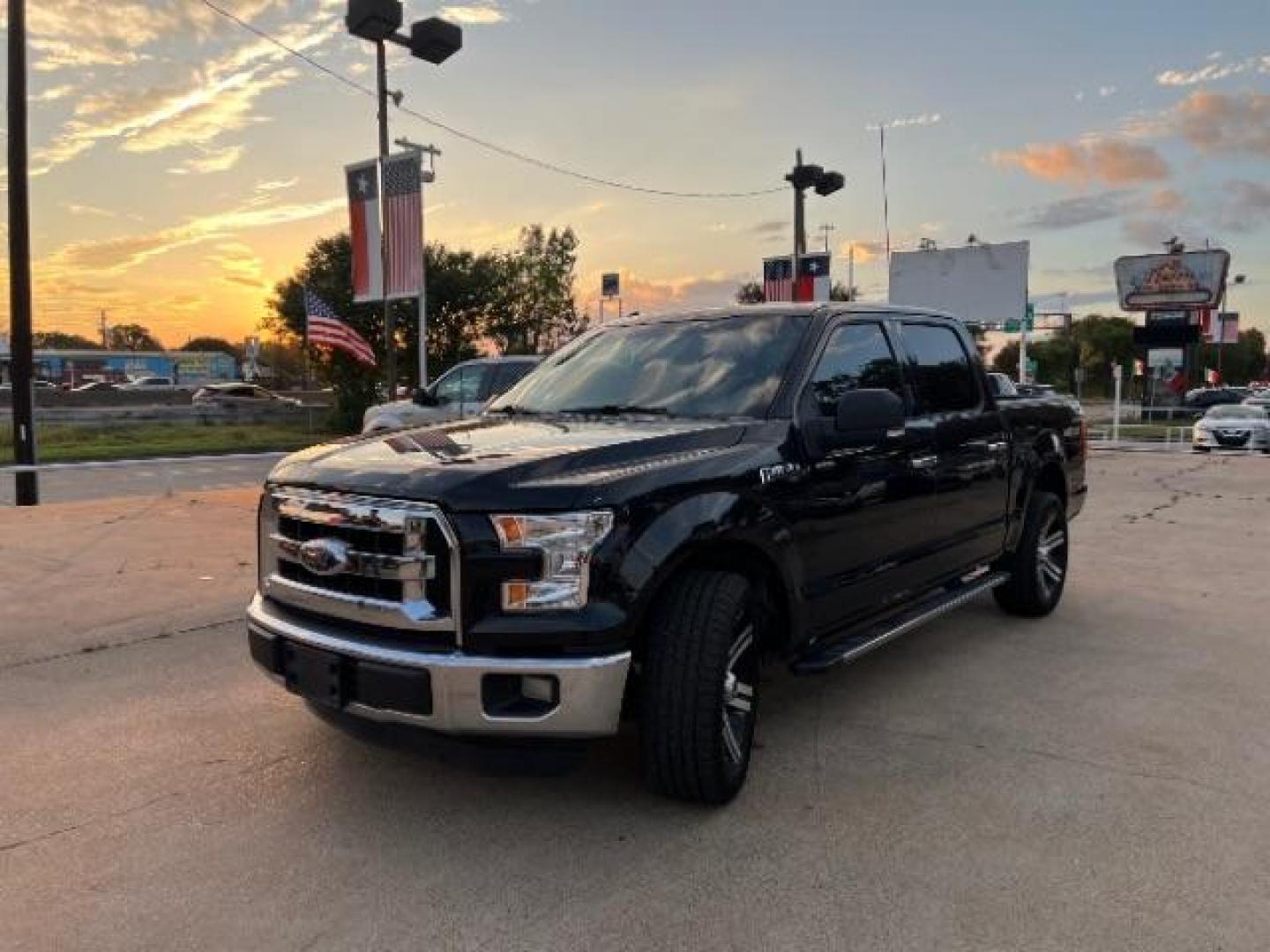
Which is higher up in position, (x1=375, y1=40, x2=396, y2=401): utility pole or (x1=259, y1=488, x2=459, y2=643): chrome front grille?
(x1=375, y1=40, x2=396, y2=401): utility pole

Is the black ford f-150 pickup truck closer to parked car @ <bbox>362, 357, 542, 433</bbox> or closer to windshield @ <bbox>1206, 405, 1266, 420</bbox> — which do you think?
parked car @ <bbox>362, 357, 542, 433</bbox>

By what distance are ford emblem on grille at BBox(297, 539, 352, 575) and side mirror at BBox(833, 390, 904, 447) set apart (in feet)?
6.39

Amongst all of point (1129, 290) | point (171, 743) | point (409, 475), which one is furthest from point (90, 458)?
point (1129, 290)

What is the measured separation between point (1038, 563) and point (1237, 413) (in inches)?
836

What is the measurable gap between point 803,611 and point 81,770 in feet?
9.45

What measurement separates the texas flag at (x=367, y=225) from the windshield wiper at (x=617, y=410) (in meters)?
10.9

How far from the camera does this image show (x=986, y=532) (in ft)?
17.9

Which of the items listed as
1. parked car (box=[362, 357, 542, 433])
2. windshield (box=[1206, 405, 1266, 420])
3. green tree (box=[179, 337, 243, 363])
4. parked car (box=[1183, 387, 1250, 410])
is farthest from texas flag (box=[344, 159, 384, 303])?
green tree (box=[179, 337, 243, 363])

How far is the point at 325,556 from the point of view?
3.30 meters

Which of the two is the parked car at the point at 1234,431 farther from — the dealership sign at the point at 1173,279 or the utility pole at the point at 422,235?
the dealership sign at the point at 1173,279

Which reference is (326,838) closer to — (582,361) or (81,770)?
(81,770)

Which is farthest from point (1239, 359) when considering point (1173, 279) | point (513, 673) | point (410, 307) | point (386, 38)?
point (513, 673)

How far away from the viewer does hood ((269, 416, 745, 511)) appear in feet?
10.1

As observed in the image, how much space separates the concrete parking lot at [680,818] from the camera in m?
2.80
